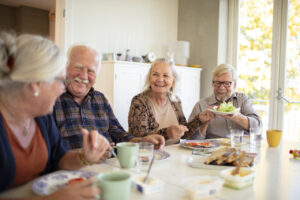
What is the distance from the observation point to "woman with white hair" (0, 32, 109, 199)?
2.86 feet

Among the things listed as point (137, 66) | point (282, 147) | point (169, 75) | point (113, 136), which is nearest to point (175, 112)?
point (169, 75)

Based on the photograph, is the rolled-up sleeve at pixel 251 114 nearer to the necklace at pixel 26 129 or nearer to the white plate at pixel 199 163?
the white plate at pixel 199 163

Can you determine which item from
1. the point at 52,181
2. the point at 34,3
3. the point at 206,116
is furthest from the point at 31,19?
the point at 52,181

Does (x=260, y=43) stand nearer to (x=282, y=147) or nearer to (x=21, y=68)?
(x=282, y=147)

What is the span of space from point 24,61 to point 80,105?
821 mm

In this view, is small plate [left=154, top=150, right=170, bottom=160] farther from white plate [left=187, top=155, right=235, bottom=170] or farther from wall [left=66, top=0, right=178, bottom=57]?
wall [left=66, top=0, right=178, bottom=57]

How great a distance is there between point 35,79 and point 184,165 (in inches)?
28.7

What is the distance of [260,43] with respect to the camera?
376 centimetres

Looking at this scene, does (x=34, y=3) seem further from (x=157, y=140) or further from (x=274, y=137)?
(x=274, y=137)

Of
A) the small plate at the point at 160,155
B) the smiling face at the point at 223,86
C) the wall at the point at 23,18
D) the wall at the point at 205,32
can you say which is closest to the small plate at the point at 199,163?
the small plate at the point at 160,155

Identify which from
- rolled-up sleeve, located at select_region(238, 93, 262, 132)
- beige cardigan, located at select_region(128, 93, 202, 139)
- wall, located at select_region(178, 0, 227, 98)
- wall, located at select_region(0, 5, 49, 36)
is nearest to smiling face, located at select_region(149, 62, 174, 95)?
beige cardigan, located at select_region(128, 93, 202, 139)

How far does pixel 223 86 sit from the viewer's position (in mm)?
2266

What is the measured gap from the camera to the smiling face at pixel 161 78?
2086 millimetres

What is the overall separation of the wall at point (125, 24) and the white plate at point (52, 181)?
2527mm
